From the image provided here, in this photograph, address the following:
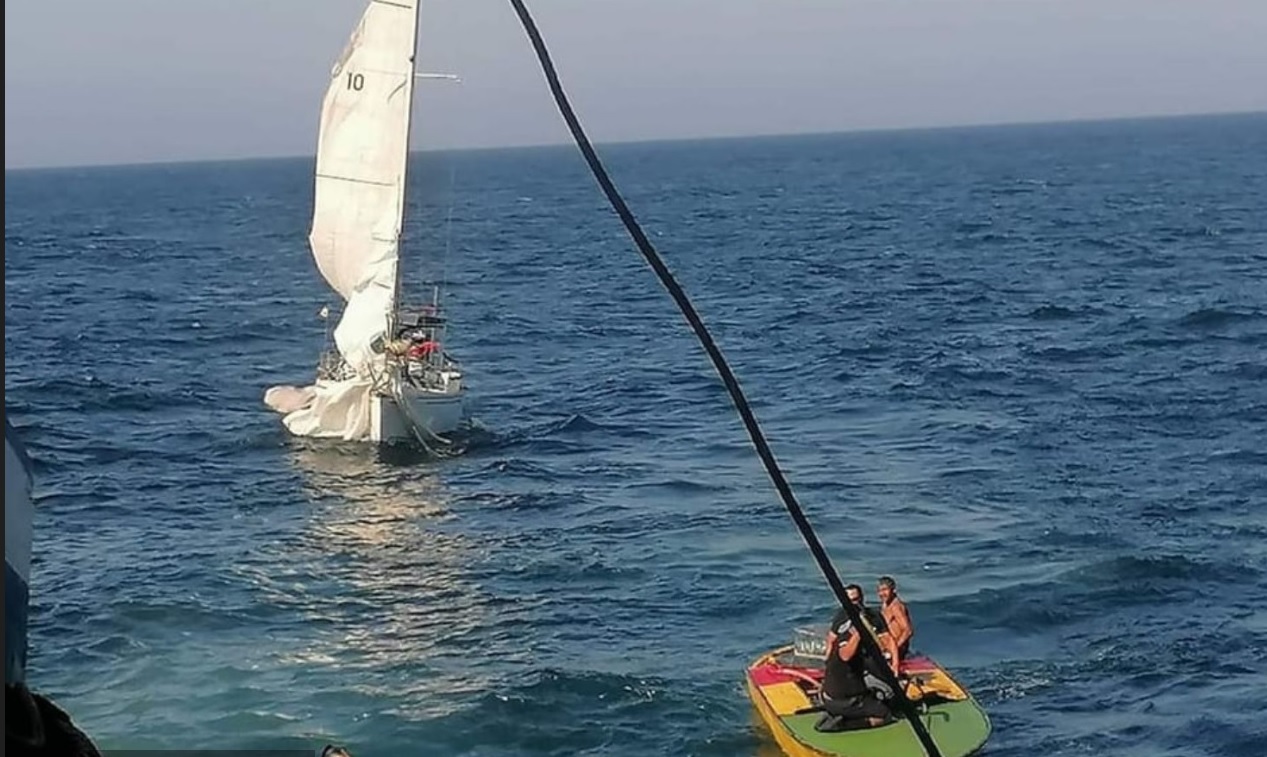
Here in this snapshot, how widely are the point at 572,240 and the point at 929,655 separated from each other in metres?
73.1

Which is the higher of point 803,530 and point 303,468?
point 803,530

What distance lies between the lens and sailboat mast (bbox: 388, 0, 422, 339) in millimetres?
35094

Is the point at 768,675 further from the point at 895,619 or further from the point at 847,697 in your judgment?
the point at 895,619

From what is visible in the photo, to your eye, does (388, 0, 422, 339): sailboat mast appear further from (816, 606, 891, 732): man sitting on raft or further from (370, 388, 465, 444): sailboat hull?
(816, 606, 891, 732): man sitting on raft

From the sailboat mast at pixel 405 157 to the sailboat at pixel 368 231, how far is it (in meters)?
0.02

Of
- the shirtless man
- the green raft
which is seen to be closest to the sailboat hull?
the green raft

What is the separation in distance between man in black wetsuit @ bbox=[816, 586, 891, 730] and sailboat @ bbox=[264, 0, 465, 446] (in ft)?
62.3

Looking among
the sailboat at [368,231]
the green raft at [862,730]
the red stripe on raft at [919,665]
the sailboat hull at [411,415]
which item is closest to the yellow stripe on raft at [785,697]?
the green raft at [862,730]

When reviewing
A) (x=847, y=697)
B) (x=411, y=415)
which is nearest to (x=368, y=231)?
(x=411, y=415)

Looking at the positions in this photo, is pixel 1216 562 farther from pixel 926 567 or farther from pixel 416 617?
pixel 416 617

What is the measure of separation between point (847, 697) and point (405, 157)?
22.6 m

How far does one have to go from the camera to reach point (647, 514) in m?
27.3

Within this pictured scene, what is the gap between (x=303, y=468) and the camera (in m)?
31.7

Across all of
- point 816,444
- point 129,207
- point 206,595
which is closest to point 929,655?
point 206,595
